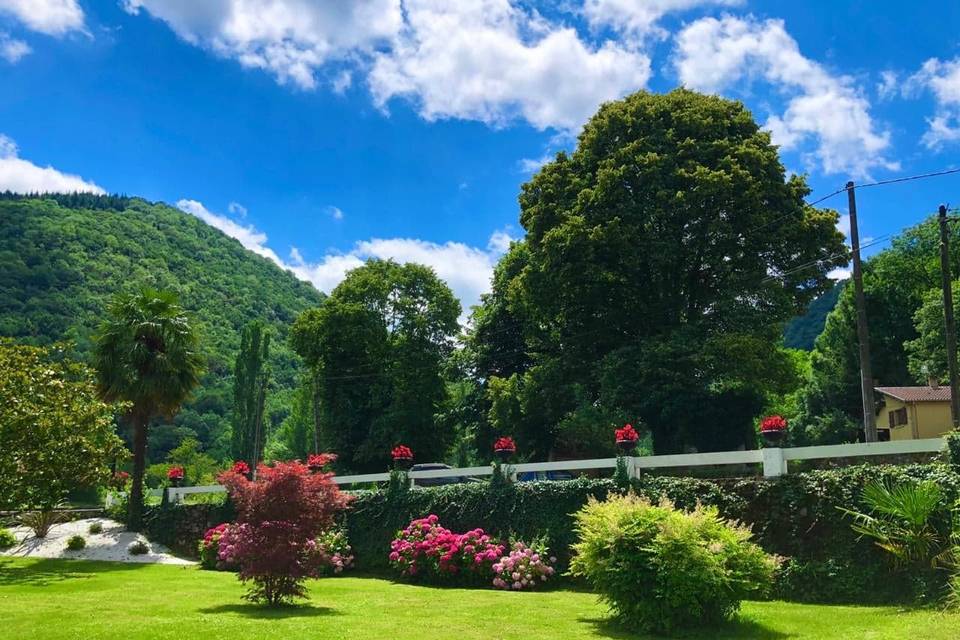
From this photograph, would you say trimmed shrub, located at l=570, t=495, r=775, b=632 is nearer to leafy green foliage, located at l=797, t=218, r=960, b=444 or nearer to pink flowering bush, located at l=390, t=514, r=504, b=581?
pink flowering bush, located at l=390, t=514, r=504, b=581

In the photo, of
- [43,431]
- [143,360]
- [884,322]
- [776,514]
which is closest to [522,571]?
[776,514]

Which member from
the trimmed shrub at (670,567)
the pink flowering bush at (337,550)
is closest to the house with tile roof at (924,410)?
the pink flowering bush at (337,550)

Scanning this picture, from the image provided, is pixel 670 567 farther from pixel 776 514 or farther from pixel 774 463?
pixel 774 463

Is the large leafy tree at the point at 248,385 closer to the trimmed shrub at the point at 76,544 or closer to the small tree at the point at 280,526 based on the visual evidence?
the trimmed shrub at the point at 76,544

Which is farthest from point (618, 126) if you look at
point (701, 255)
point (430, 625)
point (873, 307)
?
point (873, 307)

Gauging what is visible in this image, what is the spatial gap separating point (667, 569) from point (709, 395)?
56.9ft

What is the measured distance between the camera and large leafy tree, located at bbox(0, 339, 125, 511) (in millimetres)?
19969

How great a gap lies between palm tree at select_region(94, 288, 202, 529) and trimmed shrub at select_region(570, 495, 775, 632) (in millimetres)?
21285

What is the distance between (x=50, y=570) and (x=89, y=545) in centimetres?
514

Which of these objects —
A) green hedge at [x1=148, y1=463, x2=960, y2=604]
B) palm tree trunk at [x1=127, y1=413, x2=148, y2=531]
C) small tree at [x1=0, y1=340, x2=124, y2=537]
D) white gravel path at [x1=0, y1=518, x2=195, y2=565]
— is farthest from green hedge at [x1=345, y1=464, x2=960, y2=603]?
palm tree trunk at [x1=127, y1=413, x2=148, y2=531]

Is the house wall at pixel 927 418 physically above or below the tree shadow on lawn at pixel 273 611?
above

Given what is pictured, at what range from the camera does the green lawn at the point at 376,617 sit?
10.6 m

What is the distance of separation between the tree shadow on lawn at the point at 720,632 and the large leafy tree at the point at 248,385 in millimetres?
54112

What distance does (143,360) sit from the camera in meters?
28.5
